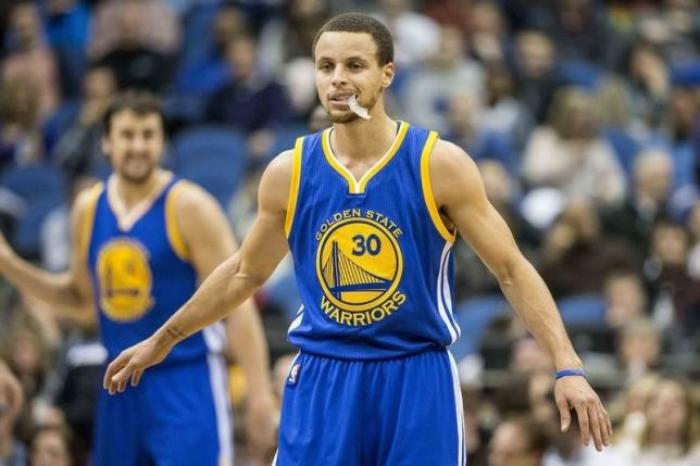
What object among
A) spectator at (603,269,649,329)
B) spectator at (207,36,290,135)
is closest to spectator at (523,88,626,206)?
spectator at (603,269,649,329)

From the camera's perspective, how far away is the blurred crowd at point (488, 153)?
10.8 meters

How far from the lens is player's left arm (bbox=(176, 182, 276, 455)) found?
844 cm

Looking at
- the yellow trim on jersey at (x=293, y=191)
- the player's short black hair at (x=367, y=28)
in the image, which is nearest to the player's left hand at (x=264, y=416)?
the yellow trim on jersey at (x=293, y=191)

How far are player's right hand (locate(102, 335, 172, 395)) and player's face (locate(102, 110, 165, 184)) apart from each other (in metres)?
1.93

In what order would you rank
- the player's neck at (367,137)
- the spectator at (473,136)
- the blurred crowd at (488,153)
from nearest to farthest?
the player's neck at (367,137), the blurred crowd at (488,153), the spectator at (473,136)

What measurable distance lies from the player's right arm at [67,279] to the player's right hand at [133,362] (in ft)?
6.62

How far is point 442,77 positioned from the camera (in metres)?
16.9

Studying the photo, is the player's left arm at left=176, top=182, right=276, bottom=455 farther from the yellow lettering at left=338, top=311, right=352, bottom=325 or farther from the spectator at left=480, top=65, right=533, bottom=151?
the spectator at left=480, top=65, right=533, bottom=151

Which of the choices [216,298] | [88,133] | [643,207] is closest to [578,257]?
[643,207]

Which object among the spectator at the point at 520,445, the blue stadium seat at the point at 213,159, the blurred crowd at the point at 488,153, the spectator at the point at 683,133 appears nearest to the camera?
the spectator at the point at 520,445

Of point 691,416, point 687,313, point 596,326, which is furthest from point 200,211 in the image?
point 687,313

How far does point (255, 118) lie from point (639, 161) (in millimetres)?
3640

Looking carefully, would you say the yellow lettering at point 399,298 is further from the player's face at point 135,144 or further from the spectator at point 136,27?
the spectator at point 136,27

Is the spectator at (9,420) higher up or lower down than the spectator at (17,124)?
lower down
